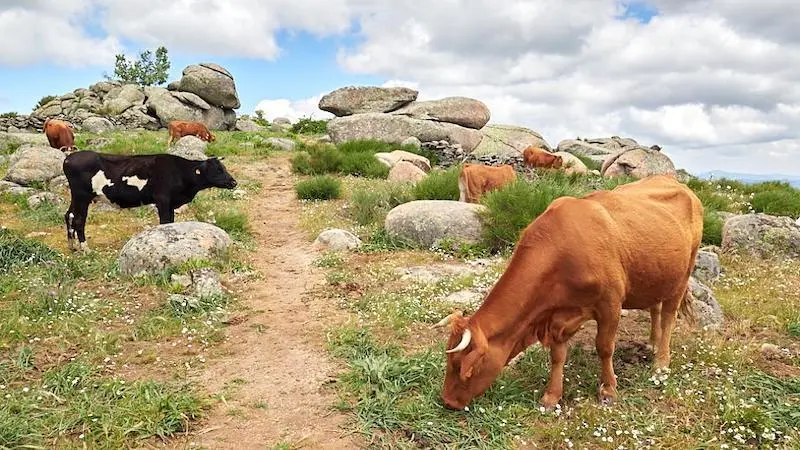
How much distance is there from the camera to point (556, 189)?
12.4 metres

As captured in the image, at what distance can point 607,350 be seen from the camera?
5.48 metres

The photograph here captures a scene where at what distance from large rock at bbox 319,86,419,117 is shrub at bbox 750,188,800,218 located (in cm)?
1806

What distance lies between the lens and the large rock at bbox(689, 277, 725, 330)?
24.7ft

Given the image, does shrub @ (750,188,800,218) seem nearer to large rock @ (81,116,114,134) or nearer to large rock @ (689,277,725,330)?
large rock @ (689,277,725,330)

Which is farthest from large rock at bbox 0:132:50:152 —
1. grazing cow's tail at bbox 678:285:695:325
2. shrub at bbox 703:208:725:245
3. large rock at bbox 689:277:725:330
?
grazing cow's tail at bbox 678:285:695:325

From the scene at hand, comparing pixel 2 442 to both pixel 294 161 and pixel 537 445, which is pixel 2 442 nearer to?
pixel 537 445

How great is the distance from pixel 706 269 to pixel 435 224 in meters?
4.55

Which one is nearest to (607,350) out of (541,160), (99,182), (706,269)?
(706,269)

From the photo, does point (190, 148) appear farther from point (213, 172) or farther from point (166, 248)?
point (166, 248)

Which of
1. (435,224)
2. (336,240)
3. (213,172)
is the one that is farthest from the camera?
(213,172)

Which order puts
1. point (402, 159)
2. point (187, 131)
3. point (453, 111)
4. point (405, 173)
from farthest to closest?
point (453, 111)
point (187, 131)
point (402, 159)
point (405, 173)

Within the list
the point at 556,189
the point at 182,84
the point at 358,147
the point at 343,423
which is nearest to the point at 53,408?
the point at 343,423

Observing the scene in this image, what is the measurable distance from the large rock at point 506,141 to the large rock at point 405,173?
8.88 m

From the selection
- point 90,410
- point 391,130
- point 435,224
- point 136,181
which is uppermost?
point 391,130
